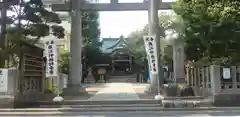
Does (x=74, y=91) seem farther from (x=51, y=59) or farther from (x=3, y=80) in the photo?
(x=3, y=80)

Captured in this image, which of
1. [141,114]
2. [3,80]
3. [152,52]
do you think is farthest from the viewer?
[152,52]

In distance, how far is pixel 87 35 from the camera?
38156 millimetres

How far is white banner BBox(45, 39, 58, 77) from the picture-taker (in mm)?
15812

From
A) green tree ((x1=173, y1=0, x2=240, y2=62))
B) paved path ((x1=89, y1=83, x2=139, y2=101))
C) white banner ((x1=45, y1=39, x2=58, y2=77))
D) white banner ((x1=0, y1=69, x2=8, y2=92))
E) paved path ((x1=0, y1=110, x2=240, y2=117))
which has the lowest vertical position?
paved path ((x1=0, y1=110, x2=240, y2=117))

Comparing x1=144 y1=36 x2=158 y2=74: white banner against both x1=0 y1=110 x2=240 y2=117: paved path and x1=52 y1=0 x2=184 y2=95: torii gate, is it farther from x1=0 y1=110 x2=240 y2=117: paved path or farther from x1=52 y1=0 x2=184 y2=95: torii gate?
x1=0 y1=110 x2=240 y2=117: paved path

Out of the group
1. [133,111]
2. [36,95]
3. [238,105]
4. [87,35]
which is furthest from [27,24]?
[87,35]

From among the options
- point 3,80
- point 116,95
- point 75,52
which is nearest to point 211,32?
point 116,95

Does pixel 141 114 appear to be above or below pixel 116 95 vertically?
below

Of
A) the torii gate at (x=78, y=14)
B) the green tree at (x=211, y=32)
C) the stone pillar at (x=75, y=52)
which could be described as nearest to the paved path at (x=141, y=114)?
the green tree at (x=211, y=32)

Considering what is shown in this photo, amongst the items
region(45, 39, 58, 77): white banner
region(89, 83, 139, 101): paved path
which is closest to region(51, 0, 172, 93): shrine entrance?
region(89, 83, 139, 101): paved path

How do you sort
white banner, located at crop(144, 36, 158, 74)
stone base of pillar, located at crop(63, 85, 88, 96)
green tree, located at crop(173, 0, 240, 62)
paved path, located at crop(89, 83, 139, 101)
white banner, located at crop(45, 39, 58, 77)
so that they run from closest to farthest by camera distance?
green tree, located at crop(173, 0, 240, 62) < white banner, located at crop(45, 39, 58, 77) < white banner, located at crop(144, 36, 158, 74) < paved path, located at crop(89, 83, 139, 101) < stone base of pillar, located at crop(63, 85, 88, 96)

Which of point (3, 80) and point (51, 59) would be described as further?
point (51, 59)

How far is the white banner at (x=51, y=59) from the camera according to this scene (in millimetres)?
15812

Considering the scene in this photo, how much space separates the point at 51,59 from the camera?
15.9 m
